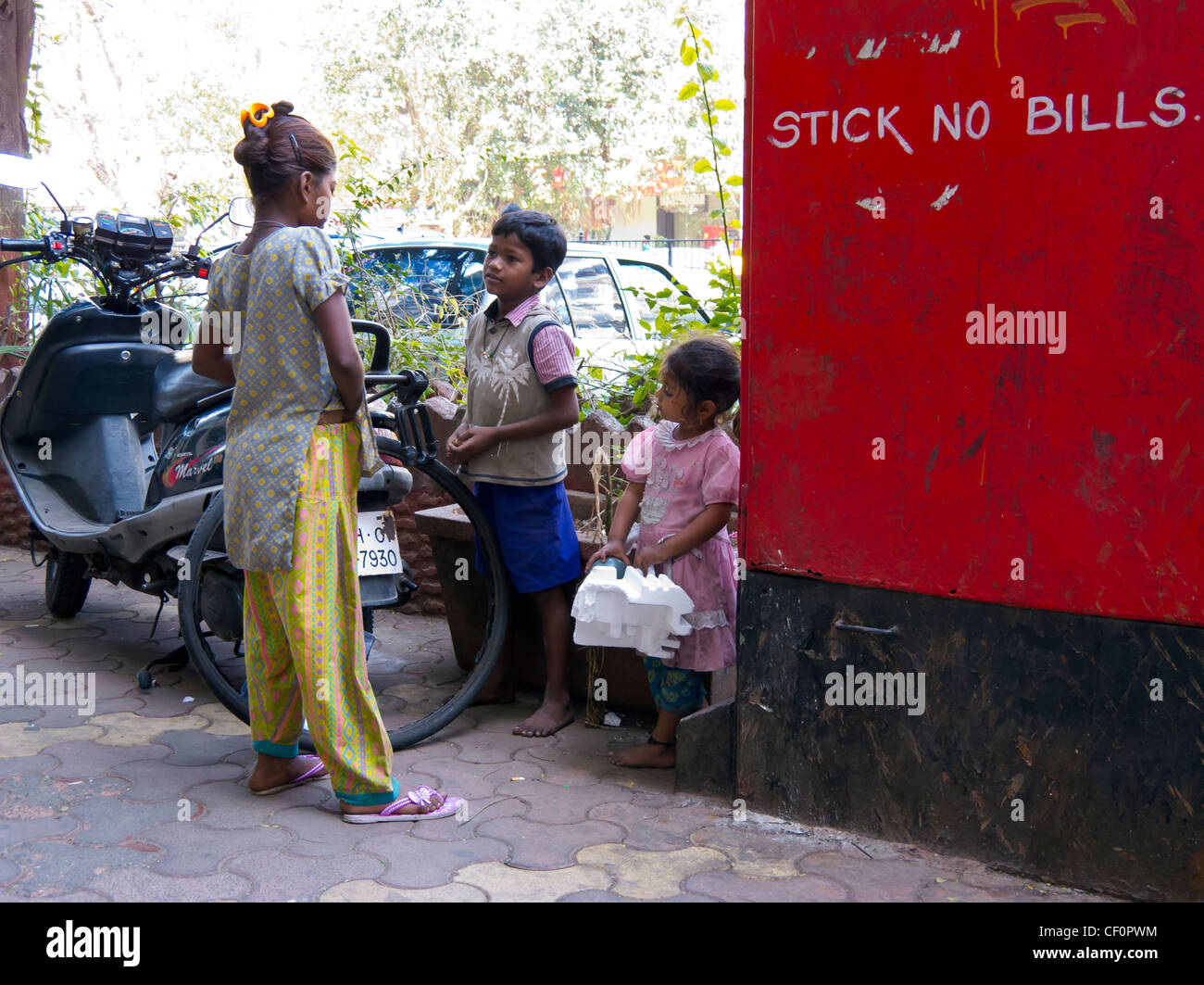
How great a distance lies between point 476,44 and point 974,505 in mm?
20395

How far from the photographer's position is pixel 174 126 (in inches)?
992

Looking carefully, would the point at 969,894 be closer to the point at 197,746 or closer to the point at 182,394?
the point at 197,746

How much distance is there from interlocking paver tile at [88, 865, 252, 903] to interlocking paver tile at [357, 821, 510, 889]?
1.09 ft

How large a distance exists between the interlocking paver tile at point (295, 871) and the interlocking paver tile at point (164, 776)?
1.72 ft

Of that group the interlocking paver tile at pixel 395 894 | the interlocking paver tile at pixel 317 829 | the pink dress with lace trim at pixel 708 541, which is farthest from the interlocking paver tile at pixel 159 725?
the pink dress with lace trim at pixel 708 541

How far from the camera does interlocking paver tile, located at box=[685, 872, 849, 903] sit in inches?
105

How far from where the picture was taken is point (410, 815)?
121 inches

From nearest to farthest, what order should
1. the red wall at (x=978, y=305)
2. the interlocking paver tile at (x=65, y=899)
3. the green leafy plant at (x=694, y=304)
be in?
the red wall at (x=978, y=305) < the interlocking paver tile at (x=65, y=899) < the green leafy plant at (x=694, y=304)

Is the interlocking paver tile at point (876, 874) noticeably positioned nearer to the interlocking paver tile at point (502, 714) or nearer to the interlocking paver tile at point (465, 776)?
the interlocking paver tile at point (465, 776)

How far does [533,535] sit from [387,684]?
3.14ft

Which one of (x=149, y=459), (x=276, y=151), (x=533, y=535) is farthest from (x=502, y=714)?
(x=149, y=459)

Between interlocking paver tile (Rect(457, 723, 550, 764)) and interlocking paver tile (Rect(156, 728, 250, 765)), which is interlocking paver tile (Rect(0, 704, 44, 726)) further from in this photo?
interlocking paver tile (Rect(457, 723, 550, 764))

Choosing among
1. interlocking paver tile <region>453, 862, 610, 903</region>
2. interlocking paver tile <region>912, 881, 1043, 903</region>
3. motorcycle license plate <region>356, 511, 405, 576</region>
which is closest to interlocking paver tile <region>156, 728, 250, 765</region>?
motorcycle license plate <region>356, 511, 405, 576</region>

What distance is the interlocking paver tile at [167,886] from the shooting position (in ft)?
8.60
